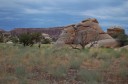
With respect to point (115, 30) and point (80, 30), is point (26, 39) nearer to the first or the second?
point (80, 30)

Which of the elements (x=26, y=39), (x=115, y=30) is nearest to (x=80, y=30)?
(x=26, y=39)

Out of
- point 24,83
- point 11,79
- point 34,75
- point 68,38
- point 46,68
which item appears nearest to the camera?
point 24,83

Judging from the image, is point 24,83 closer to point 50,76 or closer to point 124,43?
point 50,76

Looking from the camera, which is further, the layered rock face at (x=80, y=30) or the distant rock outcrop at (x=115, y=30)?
the distant rock outcrop at (x=115, y=30)

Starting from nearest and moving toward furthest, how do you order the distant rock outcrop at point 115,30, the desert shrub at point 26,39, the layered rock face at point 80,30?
the desert shrub at point 26,39 < the layered rock face at point 80,30 < the distant rock outcrop at point 115,30

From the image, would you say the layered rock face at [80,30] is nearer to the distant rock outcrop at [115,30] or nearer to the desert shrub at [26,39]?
the desert shrub at [26,39]

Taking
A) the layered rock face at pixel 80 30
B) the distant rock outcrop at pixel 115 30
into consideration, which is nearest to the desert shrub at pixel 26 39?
the layered rock face at pixel 80 30

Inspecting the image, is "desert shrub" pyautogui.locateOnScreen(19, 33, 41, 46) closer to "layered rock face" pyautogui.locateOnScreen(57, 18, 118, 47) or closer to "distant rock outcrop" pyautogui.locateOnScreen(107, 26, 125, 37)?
"layered rock face" pyautogui.locateOnScreen(57, 18, 118, 47)

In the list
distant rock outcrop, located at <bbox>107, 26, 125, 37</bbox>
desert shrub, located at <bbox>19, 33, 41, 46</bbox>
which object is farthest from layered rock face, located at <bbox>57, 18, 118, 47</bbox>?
distant rock outcrop, located at <bbox>107, 26, 125, 37</bbox>

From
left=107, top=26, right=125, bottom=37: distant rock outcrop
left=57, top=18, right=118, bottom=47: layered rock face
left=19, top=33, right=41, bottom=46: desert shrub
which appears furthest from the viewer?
left=107, top=26, right=125, bottom=37: distant rock outcrop

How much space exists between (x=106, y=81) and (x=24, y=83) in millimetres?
3346

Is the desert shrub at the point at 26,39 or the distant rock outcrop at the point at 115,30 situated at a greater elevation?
the distant rock outcrop at the point at 115,30

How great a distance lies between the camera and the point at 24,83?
9.30 m

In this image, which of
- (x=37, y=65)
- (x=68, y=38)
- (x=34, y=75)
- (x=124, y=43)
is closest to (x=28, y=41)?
(x=68, y=38)
